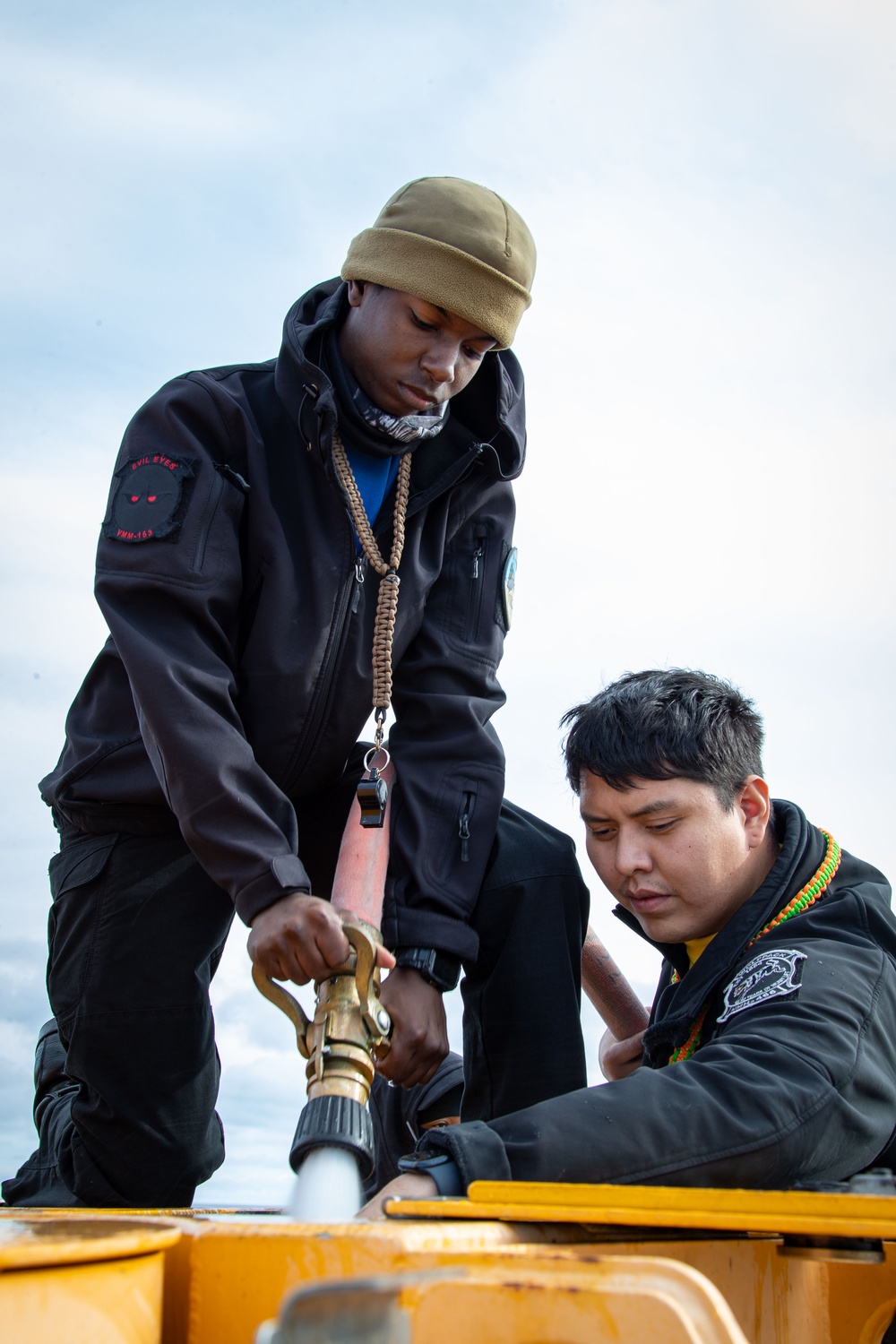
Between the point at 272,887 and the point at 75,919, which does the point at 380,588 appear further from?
the point at 75,919

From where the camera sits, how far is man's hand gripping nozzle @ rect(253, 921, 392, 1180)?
1.68m

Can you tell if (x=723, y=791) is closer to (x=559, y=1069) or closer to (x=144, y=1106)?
(x=559, y=1069)

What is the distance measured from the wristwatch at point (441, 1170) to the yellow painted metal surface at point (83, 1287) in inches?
18.5

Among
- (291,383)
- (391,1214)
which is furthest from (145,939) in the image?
(391,1214)

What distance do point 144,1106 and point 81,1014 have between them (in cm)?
23

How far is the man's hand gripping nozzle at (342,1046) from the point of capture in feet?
5.52

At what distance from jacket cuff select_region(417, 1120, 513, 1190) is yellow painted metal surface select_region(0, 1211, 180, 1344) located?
49cm

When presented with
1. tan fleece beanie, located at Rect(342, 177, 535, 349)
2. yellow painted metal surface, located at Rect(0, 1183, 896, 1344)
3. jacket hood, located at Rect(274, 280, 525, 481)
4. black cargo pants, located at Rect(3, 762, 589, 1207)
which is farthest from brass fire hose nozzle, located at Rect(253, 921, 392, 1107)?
tan fleece beanie, located at Rect(342, 177, 535, 349)

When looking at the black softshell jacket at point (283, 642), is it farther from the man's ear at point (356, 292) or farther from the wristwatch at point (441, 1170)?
the wristwatch at point (441, 1170)

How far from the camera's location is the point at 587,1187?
43.2 inches

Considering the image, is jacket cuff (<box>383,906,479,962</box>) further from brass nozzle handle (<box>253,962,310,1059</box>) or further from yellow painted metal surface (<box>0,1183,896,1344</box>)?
yellow painted metal surface (<box>0,1183,896,1344</box>)

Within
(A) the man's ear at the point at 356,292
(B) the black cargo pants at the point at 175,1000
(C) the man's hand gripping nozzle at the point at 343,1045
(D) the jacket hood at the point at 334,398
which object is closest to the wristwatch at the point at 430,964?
(B) the black cargo pants at the point at 175,1000

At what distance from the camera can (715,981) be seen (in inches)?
79.9

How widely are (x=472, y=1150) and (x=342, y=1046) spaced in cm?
53
